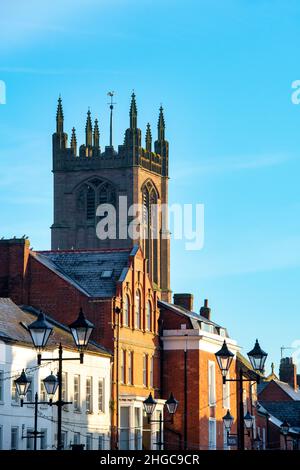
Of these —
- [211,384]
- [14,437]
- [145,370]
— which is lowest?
[14,437]

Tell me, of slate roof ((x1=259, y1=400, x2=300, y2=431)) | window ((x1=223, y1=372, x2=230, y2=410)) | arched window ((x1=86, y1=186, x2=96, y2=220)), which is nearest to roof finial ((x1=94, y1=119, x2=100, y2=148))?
arched window ((x1=86, y1=186, x2=96, y2=220))

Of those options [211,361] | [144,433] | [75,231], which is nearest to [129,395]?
[144,433]

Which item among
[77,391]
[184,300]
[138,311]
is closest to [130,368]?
[138,311]

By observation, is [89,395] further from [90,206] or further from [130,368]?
[90,206]

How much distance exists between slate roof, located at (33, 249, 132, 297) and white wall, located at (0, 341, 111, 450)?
18.0 ft

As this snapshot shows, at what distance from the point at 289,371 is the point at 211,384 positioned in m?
63.5

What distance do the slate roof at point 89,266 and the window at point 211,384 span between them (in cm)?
1164

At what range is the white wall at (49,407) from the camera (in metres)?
67.6

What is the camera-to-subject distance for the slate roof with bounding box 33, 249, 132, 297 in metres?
85.8

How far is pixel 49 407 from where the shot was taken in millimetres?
72250

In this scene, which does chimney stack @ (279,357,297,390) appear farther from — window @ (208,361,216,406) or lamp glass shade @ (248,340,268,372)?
lamp glass shade @ (248,340,268,372)

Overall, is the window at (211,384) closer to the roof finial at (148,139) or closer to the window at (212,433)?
the window at (212,433)

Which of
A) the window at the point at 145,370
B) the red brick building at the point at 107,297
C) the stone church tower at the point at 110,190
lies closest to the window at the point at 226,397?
the red brick building at the point at 107,297

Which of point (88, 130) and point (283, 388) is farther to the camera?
point (88, 130)
